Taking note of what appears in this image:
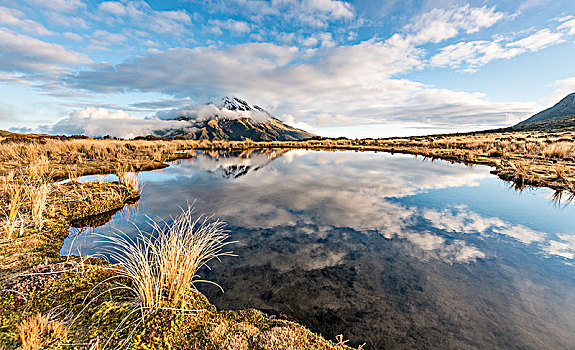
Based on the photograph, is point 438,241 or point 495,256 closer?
point 495,256

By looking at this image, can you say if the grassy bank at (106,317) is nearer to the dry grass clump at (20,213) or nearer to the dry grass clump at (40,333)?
the dry grass clump at (40,333)

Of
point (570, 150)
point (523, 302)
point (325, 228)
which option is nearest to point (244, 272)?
point (325, 228)

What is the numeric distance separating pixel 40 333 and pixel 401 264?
20.3 feet

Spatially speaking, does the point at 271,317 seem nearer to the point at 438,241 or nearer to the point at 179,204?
the point at 438,241

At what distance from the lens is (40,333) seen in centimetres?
261

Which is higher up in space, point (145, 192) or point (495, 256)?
point (145, 192)

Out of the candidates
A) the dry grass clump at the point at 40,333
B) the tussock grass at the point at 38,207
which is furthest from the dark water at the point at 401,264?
the dry grass clump at the point at 40,333

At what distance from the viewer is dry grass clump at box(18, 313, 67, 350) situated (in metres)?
2.42

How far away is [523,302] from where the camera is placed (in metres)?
4.19

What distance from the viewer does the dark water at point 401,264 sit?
3.66 metres

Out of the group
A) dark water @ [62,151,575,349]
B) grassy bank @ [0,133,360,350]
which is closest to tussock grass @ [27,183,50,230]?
dark water @ [62,151,575,349]

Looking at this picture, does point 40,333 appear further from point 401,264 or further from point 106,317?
point 401,264

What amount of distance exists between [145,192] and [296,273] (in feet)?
31.7

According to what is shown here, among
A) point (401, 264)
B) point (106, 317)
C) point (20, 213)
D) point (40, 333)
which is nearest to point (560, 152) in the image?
point (401, 264)
